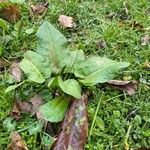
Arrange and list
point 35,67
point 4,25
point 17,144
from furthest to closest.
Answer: point 4,25 → point 35,67 → point 17,144

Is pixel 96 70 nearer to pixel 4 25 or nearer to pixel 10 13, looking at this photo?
pixel 4 25

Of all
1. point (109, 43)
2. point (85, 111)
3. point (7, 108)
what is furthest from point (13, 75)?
point (109, 43)

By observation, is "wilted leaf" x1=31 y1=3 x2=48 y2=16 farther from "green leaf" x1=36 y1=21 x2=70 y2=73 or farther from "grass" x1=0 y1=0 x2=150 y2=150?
"green leaf" x1=36 y1=21 x2=70 y2=73

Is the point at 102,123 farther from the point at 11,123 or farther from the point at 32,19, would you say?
the point at 32,19

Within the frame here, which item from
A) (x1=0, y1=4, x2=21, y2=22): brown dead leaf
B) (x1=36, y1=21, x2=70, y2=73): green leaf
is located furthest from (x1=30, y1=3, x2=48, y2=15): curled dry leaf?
(x1=36, y1=21, x2=70, y2=73): green leaf

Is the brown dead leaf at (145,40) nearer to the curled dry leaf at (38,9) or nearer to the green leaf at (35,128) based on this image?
the curled dry leaf at (38,9)

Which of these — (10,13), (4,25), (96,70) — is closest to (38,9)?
(10,13)

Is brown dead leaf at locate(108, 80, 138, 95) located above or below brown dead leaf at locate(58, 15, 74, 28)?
below
